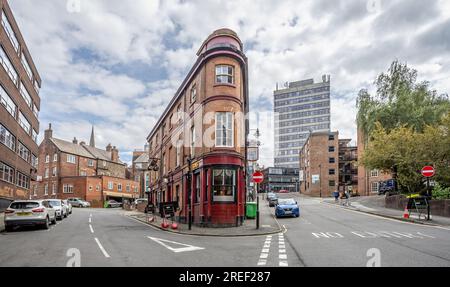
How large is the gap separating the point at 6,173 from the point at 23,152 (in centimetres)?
755

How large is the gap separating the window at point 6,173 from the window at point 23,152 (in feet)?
10.9

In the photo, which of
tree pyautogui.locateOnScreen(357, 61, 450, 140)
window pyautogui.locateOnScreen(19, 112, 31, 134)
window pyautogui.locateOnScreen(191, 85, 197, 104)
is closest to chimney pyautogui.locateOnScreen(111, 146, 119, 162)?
window pyautogui.locateOnScreen(19, 112, 31, 134)

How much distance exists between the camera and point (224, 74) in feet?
74.4

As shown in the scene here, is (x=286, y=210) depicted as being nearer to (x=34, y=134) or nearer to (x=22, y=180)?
(x=22, y=180)

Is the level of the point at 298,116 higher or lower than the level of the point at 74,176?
higher

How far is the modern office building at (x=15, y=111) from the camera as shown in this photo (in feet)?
97.7

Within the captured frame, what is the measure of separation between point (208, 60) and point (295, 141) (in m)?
140

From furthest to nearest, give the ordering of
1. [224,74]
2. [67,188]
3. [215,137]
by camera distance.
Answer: [67,188], [224,74], [215,137]

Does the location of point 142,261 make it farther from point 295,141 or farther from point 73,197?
point 295,141

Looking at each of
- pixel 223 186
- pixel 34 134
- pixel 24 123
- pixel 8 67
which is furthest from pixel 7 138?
pixel 223 186

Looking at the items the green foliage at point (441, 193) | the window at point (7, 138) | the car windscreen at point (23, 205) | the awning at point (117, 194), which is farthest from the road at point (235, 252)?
the awning at point (117, 194)

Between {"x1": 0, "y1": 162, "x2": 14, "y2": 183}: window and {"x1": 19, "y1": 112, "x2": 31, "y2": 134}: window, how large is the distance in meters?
5.68

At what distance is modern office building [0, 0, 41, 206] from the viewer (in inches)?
1172

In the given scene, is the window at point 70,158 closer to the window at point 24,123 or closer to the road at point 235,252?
the window at point 24,123
